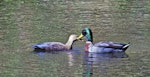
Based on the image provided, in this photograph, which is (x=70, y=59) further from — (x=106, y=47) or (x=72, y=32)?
(x=72, y=32)

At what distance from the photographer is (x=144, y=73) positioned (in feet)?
52.9

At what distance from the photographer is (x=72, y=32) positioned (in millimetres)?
21703

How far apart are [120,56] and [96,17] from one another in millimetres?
6268

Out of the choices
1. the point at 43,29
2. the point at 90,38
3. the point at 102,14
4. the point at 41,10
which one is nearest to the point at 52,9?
the point at 41,10

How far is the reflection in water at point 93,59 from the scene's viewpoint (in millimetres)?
16562

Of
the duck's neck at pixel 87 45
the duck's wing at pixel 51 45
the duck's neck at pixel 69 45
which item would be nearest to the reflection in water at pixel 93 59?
the duck's neck at pixel 87 45

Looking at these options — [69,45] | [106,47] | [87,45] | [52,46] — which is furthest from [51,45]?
[106,47]

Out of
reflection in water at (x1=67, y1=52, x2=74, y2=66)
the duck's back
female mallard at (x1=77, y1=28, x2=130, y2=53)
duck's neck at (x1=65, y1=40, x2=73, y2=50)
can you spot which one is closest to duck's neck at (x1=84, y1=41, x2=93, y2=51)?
female mallard at (x1=77, y1=28, x2=130, y2=53)

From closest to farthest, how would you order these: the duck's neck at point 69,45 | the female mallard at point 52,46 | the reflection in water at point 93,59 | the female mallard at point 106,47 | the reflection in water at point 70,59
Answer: the reflection in water at point 93,59 < the reflection in water at point 70,59 < the female mallard at point 106,47 < the female mallard at point 52,46 < the duck's neck at point 69,45

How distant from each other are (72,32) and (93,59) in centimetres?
367

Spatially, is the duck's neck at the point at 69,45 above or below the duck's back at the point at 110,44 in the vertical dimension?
below

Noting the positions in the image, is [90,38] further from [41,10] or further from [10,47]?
[41,10]

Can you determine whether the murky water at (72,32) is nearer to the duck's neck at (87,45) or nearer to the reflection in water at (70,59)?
the reflection in water at (70,59)

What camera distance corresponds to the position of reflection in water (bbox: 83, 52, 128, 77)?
54.3 feet
